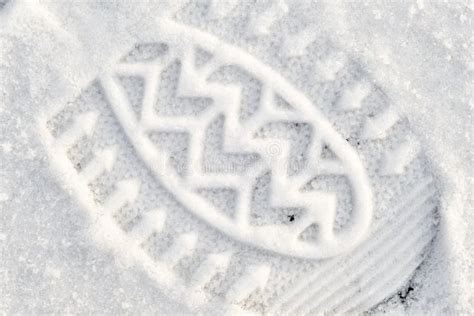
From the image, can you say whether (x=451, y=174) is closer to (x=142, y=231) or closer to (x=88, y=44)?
(x=142, y=231)

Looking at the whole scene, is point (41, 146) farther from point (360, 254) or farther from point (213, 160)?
point (360, 254)

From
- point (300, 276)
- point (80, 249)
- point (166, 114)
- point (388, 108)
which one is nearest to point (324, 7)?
point (388, 108)

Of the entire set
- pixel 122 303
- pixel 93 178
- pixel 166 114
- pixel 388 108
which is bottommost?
pixel 122 303

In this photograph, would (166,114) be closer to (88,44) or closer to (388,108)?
(88,44)

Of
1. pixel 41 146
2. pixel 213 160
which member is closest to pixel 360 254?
pixel 213 160

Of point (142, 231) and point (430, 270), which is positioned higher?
point (430, 270)

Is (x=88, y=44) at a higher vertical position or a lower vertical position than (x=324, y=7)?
lower

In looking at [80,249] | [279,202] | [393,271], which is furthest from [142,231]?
[393,271]
